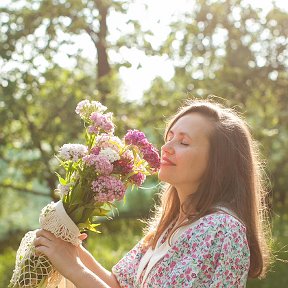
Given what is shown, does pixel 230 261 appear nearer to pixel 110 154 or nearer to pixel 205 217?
pixel 205 217

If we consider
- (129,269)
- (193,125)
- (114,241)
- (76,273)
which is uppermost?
(193,125)

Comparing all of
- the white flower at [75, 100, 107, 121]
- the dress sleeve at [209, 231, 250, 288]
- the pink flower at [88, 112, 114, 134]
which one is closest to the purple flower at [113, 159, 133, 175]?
the pink flower at [88, 112, 114, 134]

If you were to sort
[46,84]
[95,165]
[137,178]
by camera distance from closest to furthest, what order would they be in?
1. [95,165]
2. [137,178]
3. [46,84]

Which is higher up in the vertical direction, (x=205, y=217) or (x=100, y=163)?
(x=100, y=163)

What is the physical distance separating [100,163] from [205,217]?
0.45 meters

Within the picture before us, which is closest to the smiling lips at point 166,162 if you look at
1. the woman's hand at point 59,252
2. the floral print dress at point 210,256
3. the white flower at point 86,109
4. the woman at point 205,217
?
the woman at point 205,217

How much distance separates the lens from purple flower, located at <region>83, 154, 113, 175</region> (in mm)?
2676

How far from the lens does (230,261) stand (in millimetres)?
2482

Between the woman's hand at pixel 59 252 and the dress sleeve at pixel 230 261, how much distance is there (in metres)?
0.52

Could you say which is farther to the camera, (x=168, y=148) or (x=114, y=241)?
(x=114, y=241)

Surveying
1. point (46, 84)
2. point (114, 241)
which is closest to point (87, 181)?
point (46, 84)

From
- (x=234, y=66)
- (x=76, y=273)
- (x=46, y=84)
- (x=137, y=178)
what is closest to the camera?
(x=76, y=273)

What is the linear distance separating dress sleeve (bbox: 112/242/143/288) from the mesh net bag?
281 millimetres

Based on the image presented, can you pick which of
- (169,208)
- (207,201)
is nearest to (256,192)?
(207,201)
